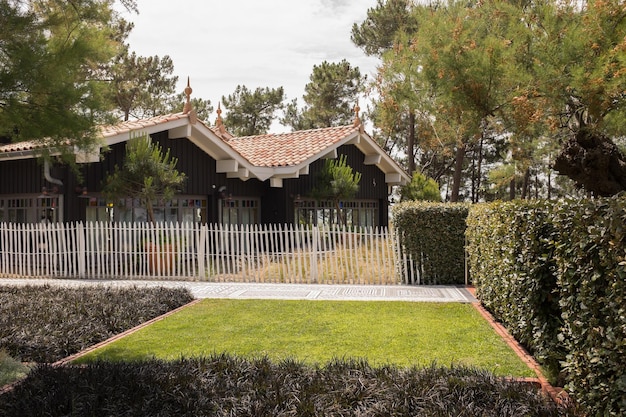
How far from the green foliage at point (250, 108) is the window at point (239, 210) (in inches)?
889

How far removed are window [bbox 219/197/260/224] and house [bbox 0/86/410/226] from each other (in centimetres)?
4

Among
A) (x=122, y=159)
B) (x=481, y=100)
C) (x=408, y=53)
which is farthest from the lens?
(x=408, y=53)

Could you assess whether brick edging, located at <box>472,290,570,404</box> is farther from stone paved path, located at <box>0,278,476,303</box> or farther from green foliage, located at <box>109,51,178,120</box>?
green foliage, located at <box>109,51,178,120</box>

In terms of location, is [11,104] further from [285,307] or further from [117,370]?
[285,307]

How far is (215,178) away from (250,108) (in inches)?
970

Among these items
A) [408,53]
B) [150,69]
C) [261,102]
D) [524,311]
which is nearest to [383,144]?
[261,102]

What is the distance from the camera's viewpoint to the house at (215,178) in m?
15.4

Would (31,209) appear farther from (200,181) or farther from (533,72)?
(533,72)

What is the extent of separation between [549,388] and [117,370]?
4.16m

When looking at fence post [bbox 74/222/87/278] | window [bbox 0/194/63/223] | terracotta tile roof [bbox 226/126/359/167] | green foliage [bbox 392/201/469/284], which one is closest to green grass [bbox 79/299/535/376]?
green foliage [bbox 392/201/469/284]

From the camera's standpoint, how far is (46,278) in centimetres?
1402

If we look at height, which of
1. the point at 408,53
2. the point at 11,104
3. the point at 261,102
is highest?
the point at 261,102

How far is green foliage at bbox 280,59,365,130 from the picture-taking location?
37.9m

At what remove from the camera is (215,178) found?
19.1 meters
